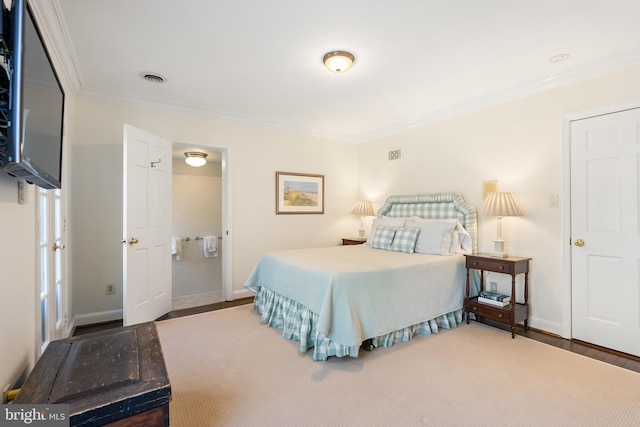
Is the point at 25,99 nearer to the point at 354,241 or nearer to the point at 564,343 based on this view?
the point at 564,343

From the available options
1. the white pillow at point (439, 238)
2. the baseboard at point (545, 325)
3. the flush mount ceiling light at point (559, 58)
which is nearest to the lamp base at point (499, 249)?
the white pillow at point (439, 238)

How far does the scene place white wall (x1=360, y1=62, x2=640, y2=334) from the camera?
283cm

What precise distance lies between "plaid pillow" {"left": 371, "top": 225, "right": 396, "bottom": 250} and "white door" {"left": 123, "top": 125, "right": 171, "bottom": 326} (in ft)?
8.29

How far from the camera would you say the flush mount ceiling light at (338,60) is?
2.53 meters

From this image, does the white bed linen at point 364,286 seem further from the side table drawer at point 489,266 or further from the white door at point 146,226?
the white door at point 146,226

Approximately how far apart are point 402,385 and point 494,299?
61.5 inches

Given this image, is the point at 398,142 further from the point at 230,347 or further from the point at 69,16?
the point at 69,16

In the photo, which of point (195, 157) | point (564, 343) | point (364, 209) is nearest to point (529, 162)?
point (564, 343)

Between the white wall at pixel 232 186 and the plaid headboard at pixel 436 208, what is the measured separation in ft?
3.24

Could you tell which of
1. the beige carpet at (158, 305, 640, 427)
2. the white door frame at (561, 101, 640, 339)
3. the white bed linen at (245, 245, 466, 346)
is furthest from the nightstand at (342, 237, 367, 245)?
the white door frame at (561, 101, 640, 339)

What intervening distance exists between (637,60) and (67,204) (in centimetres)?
513

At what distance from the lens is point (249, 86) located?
3.24 meters

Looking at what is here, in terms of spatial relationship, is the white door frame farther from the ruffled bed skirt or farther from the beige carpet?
the ruffled bed skirt

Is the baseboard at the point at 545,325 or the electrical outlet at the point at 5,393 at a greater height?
the electrical outlet at the point at 5,393
